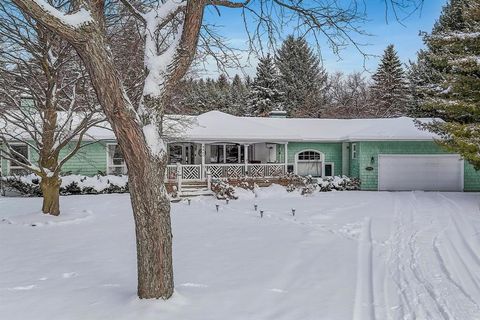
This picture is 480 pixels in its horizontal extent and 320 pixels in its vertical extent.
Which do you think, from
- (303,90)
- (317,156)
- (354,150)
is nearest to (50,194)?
(317,156)

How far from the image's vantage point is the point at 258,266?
20.2ft

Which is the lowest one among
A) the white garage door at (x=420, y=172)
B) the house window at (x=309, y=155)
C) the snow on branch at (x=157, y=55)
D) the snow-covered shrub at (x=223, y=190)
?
the snow-covered shrub at (x=223, y=190)

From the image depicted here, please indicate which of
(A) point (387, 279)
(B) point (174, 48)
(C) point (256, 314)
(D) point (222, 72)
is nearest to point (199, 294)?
(C) point (256, 314)

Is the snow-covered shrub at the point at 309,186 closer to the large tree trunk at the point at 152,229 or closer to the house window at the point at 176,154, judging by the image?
the house window at the point at 176,154

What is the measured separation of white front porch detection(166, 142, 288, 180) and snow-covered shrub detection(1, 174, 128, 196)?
2399mm

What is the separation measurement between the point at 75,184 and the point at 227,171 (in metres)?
6.71

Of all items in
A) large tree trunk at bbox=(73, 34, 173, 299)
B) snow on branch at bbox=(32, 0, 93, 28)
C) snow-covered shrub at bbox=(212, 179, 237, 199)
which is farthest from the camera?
snow-covered shrub at bbox=(212, 179, 237, 199)

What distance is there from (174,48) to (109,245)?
15.3 ft

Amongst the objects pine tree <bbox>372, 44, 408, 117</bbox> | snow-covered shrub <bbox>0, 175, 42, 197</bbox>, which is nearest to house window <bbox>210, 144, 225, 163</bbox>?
snow-covered shrub <bbox>0, 175, 42, 197</bbox>

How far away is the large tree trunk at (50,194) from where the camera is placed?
1071 cm

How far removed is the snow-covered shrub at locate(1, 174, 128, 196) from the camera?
16.2m

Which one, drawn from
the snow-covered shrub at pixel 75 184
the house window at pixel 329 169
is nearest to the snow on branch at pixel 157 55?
the snow-covered shrub at pixel 75 184

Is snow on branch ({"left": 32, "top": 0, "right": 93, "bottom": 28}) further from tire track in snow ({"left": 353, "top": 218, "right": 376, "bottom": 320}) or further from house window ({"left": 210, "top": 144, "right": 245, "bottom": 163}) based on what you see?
house window ({"left": 210, "top": 144, "right": 245, "bottom": 163})

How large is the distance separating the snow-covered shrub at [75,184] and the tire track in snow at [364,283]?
12.1 meters
